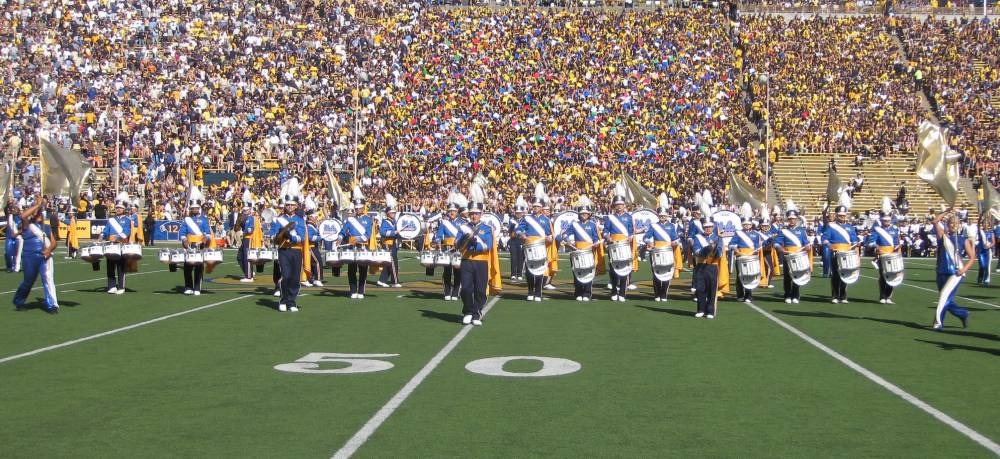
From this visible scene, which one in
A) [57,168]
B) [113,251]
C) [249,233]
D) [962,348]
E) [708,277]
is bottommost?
[962,348]

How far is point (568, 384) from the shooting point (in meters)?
10.9

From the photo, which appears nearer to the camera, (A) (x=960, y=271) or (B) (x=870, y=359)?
(B) (x=870, y=359)

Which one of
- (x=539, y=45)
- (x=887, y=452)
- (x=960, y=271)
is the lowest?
Result: (x=887, y=452)

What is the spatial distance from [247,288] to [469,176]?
2293 cm

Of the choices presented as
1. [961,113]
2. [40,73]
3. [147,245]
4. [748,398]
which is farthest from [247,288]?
[961,113]

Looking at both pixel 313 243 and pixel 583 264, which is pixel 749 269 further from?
pixel 313 243

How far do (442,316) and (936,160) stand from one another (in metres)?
9.42

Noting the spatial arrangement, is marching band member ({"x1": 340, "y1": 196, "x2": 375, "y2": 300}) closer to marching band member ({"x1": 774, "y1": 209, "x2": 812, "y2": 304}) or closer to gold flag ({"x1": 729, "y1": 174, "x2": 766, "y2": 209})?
marching band member ({"x1": 774, "y1": 209, "x2": 812, "y2": 304})

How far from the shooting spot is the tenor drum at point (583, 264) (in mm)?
20312

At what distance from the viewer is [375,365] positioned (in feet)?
39.8

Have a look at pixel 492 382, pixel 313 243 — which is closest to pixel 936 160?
pixel 313 243

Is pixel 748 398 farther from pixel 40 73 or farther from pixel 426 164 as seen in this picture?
pixel 40 73

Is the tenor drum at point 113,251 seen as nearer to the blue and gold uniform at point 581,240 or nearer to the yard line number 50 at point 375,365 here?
the blue and gold uniform at point 581,240

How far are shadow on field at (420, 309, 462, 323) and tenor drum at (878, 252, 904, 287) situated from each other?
821cm
